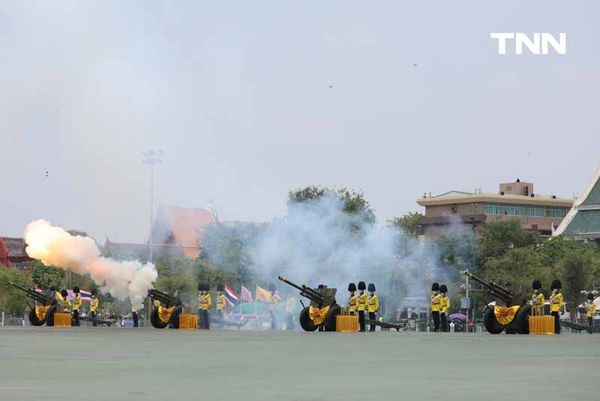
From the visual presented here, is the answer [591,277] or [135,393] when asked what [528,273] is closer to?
[591,277]

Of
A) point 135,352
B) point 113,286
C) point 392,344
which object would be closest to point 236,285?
point 113,286

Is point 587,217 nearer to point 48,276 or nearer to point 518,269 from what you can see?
point 518,269

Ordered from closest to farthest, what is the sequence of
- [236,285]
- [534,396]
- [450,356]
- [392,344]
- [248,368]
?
[534,396], [248,368], [450,356], [392,344], [236,285]

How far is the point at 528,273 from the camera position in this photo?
4656 inches

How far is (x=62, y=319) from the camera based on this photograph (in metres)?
70.1

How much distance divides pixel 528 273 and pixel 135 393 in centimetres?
10322

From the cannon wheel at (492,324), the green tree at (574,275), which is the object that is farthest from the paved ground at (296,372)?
the green tree at (574,275)

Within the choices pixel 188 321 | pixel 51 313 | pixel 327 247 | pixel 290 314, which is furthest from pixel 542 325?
pixel 327 247

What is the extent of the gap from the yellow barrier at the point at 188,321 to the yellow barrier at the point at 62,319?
962cm

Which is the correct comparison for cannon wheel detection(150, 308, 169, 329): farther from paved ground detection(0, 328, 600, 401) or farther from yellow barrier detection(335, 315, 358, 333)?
paved ground detection(0, 328, 600, 401)

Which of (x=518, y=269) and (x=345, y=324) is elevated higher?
(x=518, y=269)

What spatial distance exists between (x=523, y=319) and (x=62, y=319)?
92.6ft

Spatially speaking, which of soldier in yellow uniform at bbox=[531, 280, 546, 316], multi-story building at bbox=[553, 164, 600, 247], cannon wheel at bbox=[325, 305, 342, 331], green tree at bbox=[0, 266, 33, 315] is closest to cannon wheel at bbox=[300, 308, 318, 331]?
cannon wheel at bbox=[325, 305, 342, 331]

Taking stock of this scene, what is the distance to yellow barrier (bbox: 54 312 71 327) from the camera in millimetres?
69750
